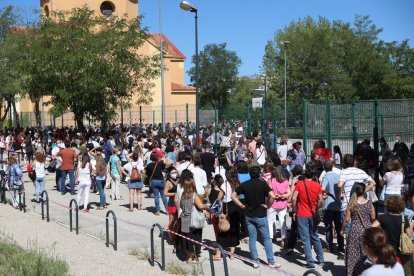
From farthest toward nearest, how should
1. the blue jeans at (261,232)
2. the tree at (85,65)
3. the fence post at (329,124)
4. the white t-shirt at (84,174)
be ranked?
the tree at (85,65) < the fence post at (329,124) < the white t-shirt at (84,174) < the blue jeans at (261,232)

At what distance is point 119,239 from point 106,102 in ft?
55.5

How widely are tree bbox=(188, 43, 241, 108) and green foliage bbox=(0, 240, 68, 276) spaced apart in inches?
2554

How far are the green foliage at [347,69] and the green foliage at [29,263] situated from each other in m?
39.8

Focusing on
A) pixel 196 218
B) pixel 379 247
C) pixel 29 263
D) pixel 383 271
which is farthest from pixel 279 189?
pixel 383 271

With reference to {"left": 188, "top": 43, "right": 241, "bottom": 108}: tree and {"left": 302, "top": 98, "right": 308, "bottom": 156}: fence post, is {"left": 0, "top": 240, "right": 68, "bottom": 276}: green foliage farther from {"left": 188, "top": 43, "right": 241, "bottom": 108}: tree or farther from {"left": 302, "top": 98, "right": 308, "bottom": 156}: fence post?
{"left": 188, "top": 43, "right": 241, "bottom": 108}: tree

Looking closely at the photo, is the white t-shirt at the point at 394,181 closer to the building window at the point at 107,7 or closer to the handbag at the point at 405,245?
the handbag at the point at 405,245

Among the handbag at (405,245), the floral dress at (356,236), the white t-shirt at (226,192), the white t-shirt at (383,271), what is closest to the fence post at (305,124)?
the white t-shirt at (226,192)

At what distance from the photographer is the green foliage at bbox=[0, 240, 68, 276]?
8547 millimetres

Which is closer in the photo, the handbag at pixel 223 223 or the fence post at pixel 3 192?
the handbag at pixel 223 223

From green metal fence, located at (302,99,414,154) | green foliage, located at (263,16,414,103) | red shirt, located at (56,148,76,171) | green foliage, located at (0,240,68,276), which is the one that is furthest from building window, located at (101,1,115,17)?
green foliage, located at (0,240,68,276)

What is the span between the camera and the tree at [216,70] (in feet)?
243

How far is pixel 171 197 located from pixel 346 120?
11059 mm

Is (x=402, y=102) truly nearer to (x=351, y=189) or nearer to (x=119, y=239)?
(x=351, y=189)

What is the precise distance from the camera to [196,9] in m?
19.8
